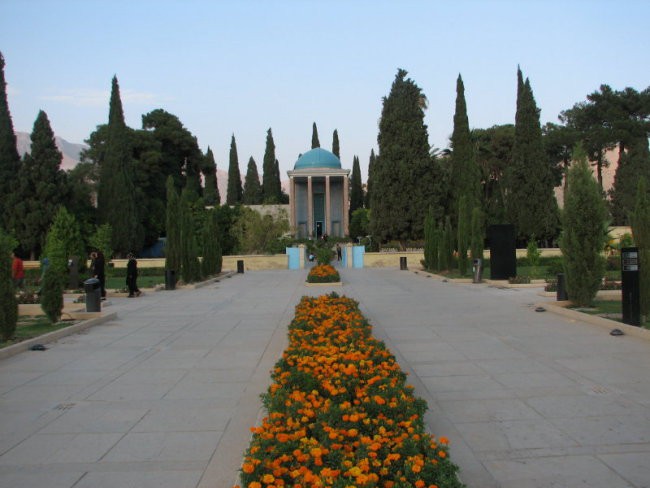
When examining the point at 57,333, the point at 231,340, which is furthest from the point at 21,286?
the point at 231,340

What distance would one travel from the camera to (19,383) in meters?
7.10

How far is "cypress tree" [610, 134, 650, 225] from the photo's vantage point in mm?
43906

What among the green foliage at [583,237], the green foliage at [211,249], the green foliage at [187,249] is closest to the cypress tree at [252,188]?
the green foliage at [211,249]

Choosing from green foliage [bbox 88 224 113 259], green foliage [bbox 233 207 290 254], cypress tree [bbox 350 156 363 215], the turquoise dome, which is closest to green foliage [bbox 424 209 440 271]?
green foliage [bbox 233 207 290 254]

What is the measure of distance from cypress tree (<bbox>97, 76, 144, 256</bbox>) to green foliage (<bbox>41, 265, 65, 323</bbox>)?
2720 centimetres

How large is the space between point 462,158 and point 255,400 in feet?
118

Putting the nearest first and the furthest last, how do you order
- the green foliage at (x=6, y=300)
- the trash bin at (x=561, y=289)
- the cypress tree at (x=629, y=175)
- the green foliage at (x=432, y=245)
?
1. the green foliage at (x=6, y=300)
2. the trash bin at (x=561, y=289)
3. the green foliage at (x=432, y=245)
4. the cypress tree at (x=629, y=175)

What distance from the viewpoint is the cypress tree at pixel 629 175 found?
43906 mm

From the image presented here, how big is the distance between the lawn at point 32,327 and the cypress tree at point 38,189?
2201 cm

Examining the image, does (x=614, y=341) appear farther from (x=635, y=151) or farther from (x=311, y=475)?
(x=635, y=151)

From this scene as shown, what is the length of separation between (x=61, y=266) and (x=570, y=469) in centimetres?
1641

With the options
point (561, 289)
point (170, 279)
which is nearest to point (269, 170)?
point (170, 279)

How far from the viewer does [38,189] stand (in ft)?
110

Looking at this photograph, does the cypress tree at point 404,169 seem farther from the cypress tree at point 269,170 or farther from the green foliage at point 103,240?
the cypress tree at point 269,170
